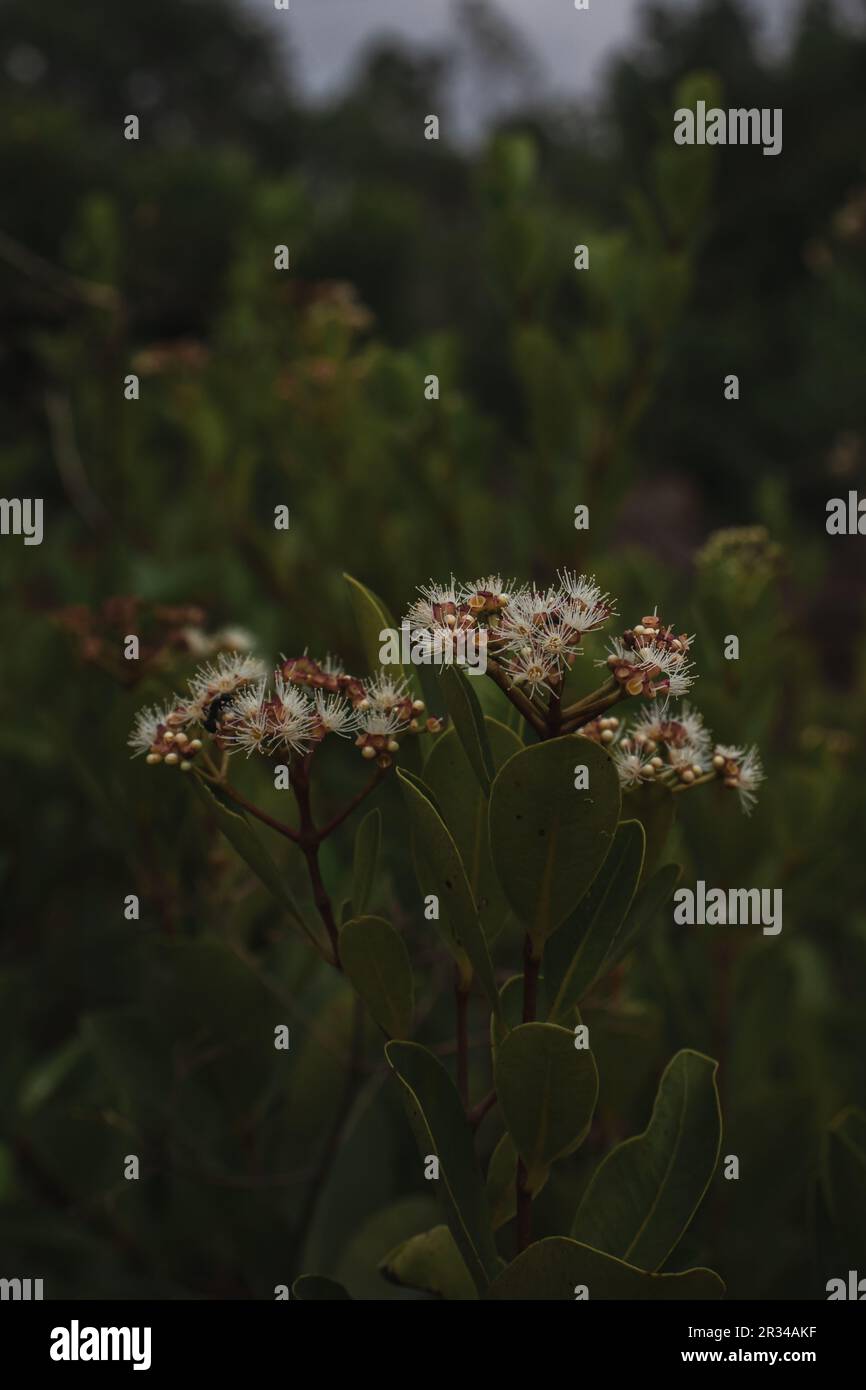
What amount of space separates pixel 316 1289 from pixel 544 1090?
0.27m

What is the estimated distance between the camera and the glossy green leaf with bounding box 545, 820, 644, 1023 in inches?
34.6

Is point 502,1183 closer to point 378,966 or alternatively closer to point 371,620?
point 378,966

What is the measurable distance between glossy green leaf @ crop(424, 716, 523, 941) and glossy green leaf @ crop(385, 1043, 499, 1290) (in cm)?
12

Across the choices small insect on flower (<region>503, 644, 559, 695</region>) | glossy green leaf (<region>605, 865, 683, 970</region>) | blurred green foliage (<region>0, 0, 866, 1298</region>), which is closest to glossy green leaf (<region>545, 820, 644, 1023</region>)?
glossy green leaf (<region>605, 865, 683, 970</region>)

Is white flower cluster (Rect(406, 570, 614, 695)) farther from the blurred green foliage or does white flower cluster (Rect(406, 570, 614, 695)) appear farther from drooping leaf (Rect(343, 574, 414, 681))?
the blurred green foliage

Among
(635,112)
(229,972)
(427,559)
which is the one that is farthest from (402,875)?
(635,112)

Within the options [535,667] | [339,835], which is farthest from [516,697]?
[339,835]

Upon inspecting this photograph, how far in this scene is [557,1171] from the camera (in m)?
1.70

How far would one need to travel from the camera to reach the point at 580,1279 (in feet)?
2.78

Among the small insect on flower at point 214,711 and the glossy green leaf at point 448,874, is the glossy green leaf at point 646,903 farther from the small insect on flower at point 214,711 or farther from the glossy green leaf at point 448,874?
the small insect on flower at point 214,711

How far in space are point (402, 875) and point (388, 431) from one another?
1425 mm

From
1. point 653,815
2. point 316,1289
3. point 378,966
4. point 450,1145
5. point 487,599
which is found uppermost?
point 487,599

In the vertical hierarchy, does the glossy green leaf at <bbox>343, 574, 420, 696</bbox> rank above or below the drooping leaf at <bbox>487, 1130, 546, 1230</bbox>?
above

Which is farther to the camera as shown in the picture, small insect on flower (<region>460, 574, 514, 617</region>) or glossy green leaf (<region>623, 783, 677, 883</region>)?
glossy green leaf (<region>623, 783, 677, 883</region>)
